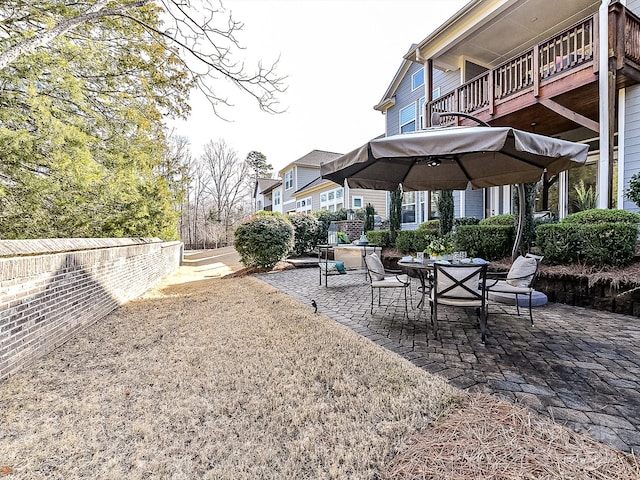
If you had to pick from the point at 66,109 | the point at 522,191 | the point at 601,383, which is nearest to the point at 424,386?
the point at 601,383

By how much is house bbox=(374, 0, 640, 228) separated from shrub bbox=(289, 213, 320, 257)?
17.0ft

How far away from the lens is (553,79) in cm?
663

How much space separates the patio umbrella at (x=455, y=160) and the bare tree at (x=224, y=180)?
1067 inches

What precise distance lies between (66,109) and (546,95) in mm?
9552

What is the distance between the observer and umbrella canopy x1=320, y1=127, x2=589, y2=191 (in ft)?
10.5

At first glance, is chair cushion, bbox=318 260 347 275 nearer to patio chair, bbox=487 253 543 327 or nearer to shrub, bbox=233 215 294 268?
shrub, bbox=233 215 294 268

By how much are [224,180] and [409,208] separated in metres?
23.7

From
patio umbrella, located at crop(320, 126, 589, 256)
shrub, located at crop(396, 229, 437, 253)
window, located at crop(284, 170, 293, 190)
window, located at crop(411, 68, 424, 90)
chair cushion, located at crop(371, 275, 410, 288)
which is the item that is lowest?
chair cushion, located at crop(371, 275, 410, 288)

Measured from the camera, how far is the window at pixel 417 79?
12.4 meters

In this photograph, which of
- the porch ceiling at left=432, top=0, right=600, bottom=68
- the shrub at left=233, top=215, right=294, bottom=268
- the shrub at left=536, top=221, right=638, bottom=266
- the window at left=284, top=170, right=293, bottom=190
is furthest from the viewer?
the window at left=284, top=170, right=293, bottom=190

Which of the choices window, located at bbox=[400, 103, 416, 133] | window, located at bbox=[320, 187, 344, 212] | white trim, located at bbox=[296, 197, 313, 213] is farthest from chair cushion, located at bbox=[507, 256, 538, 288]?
white trim, located at bbox=[296, 197, 313, 213]

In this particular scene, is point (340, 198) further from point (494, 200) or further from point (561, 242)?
point (561, 242)

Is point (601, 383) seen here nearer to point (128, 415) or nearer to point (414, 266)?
point (414, 266)

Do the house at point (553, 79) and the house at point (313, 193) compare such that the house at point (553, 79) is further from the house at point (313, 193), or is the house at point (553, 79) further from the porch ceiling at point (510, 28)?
the house at point (313, 193)
